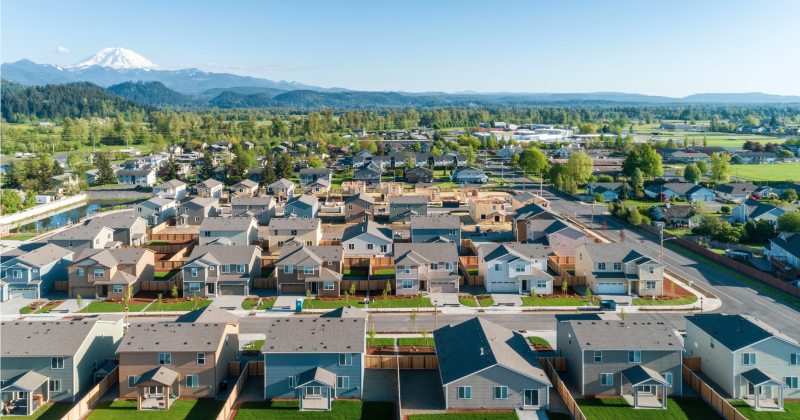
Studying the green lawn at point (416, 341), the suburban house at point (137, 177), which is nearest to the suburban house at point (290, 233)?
the green lawn at point (416, 341)

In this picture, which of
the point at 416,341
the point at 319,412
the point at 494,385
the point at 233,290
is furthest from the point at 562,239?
the point at 319,412

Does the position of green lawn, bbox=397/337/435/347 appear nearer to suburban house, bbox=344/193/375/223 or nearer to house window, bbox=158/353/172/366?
house window, bbox=158/353/172/366

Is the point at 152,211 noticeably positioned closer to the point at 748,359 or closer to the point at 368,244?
the point at 368,244

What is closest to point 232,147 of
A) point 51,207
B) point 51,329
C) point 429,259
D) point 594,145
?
point 51,207

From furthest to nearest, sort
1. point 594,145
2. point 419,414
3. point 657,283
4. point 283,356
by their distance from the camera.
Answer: point 594,145, point 657,283, point 283,356, point 419,414

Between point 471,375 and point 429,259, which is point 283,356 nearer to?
point 471,375

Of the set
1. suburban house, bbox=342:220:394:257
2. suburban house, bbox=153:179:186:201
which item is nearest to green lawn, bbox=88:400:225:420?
suburban house, bbox=342:220:394:257
